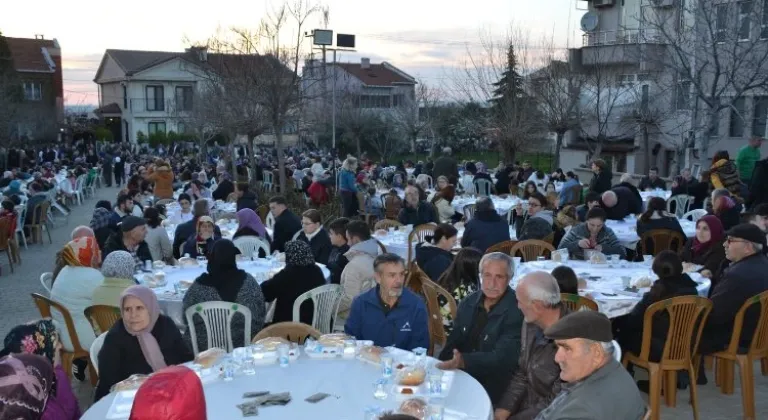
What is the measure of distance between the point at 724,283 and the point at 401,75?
49330 millimetres

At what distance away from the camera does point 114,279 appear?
5.48m

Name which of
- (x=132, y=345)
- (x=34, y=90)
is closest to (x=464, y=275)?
(x=132, y=345)

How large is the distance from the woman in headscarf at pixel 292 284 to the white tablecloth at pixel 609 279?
1846 mm

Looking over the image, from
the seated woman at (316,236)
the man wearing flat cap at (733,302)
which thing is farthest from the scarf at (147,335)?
the man wearing flat cap at (733,302)

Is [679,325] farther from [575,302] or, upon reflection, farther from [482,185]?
[482,185]

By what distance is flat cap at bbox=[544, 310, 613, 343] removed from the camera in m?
2.71

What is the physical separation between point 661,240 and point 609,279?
2401mm

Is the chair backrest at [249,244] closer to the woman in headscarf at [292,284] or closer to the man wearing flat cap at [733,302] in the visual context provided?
the woman in headscarf at [292,284]

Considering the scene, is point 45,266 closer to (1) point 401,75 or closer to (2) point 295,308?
(2) point 295,308

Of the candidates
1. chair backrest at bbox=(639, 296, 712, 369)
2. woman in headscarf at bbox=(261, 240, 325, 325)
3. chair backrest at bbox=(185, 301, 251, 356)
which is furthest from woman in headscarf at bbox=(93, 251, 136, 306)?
chair backrest at bbox=(639, 296, 712, 369)

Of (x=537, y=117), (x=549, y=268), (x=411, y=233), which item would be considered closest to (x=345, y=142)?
(x=537, y=117)

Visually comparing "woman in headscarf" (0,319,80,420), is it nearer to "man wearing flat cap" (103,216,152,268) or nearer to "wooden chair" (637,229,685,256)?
"man wearing flat cap" (103,216,152,268)

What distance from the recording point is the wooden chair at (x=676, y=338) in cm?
484

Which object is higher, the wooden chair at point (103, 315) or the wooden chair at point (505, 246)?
the wooden chair at point (505, 246)
